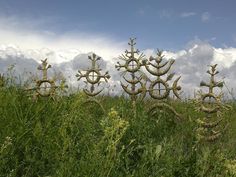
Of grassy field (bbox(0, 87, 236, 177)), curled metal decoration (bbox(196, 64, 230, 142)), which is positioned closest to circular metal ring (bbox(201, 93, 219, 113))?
curled metal decoration (bbox(196, 64, 230, 142))

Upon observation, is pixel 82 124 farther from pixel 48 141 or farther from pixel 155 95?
pixel 155 95

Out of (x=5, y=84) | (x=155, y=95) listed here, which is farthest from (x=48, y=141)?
(x=155, y=95)

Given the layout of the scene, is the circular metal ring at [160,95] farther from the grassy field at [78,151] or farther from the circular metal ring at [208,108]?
the grassy field at [78,151]

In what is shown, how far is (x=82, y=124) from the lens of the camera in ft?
28.0

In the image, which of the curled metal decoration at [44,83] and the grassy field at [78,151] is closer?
the grassy field at [78,151]

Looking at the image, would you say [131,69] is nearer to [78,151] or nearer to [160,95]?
[160,95]

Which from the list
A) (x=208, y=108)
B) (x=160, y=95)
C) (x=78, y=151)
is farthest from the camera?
(x=160, y=95)

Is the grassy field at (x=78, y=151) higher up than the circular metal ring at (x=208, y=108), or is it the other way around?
the circular metal ring at (x=208, y=108)

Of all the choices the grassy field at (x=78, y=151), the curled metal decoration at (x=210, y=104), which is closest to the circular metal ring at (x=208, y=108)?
the curled metal decoration at (x=210, y=104)

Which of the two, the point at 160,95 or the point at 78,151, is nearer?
the point at 78,151

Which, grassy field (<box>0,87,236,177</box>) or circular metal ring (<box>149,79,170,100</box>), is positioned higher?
circular metal ring (<box>149,79,170,100</box>)

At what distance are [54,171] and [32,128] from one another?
82 centimetres

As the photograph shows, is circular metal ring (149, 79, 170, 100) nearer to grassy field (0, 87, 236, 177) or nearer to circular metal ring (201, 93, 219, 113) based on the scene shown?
circular metal ring (201, 93, 219, 113)

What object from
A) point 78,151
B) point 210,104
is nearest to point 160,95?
point 210,104
